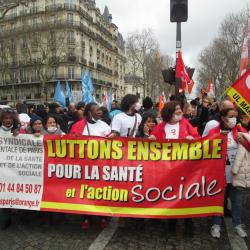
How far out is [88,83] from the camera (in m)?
15.9

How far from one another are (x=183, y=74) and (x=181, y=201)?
617 centimetres

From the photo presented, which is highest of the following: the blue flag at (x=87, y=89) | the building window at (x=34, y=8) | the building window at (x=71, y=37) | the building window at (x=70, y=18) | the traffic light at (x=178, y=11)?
the building window at (x=34, y=8)

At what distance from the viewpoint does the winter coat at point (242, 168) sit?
452 centimetres

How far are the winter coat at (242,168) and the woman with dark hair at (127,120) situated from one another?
1597mm

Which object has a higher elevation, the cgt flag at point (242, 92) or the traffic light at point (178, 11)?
→ the traffic light at point (178, 11)

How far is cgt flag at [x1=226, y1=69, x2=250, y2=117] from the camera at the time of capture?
4883 mm

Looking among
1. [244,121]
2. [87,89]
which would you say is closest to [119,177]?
[244,121]

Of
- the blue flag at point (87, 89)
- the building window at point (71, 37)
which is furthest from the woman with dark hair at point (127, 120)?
the building window at point (71, 37)

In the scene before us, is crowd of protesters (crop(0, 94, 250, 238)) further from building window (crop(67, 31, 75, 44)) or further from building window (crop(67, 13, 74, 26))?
building window (crop(67, 13, 74, 26))

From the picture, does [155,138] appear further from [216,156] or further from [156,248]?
[156,248]

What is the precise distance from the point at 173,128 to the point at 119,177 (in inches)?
38.8

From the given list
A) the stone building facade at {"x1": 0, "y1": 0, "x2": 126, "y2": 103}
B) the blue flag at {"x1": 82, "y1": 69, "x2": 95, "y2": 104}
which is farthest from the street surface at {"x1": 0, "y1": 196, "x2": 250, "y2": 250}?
the stone building facade at {"x1": 0, "y1": 0, "x2": 126, "y2": 103}

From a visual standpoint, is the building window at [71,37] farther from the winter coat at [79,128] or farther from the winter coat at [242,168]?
the winter coat at [242,168]

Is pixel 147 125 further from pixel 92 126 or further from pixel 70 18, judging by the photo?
pixel 70 18
